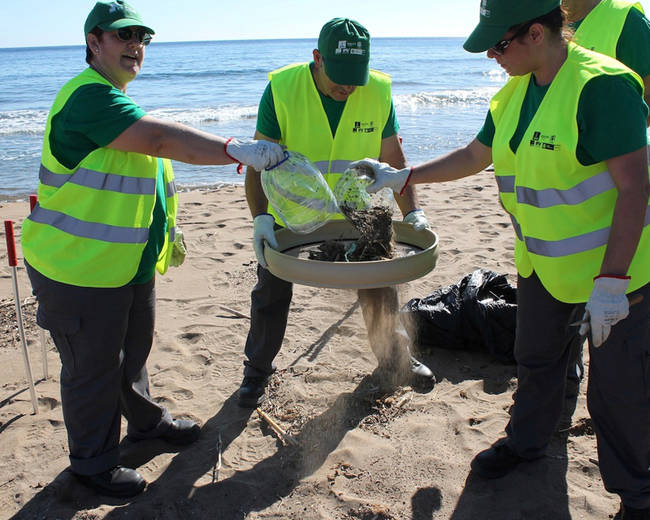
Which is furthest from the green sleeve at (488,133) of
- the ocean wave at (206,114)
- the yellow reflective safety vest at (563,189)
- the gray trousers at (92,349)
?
the ocean wave at (206,114)

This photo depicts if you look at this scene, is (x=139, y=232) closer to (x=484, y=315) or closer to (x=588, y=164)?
(x=588, y=164)

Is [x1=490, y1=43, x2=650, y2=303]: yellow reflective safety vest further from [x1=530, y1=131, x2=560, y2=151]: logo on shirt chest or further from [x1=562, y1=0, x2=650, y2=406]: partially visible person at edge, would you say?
[x1=562, y1=0, x2=650, y2=406]: partially visible person at edge

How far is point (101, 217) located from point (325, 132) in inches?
49.5

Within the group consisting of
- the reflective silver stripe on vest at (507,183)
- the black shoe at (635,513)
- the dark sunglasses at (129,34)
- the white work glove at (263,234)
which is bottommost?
the black shoe at (635,513)

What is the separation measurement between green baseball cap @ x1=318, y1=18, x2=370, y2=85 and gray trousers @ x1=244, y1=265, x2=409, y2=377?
3.93ft

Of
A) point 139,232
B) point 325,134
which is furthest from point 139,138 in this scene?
point 325,134

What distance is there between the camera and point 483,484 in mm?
2936

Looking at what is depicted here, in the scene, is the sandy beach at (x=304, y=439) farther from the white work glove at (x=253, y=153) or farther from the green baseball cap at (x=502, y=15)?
the green baseball cap at (x=502, y=15)

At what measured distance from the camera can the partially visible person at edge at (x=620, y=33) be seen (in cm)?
320

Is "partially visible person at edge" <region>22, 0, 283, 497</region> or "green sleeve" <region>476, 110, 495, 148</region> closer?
"partially visible person at edge" <region>22, 0, 283, 497</region>

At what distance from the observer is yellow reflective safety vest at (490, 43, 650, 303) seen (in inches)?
87.7

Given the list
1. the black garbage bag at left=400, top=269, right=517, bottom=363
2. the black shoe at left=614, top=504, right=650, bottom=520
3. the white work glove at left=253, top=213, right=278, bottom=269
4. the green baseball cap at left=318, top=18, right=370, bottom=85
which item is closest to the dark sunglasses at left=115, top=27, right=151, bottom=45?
the green baseball cap at left=318, top=18, right=370, bottom=85

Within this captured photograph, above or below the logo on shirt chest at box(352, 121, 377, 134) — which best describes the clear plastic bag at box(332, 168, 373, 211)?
below

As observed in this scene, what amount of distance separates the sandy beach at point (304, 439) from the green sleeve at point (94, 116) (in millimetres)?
1633
